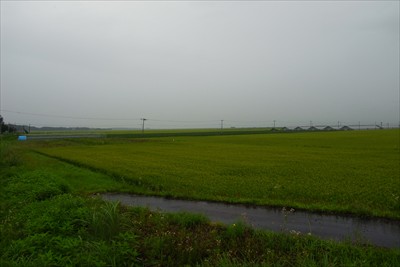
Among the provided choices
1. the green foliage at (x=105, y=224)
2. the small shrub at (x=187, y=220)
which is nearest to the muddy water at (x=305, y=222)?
the small shrub at (x=187, y=220)

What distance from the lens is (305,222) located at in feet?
25.6

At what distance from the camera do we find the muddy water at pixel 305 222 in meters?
6.82

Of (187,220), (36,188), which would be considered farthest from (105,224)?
(36,188)

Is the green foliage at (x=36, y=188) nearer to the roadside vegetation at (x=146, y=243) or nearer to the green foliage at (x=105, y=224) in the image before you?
the roadside vegetation at (x=146, y=243)

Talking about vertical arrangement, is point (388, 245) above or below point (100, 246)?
below

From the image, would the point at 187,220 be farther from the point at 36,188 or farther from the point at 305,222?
the point at 36,188

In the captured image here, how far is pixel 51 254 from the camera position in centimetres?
486

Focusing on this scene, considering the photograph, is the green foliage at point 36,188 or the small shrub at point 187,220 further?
the green foliage at point 36,188

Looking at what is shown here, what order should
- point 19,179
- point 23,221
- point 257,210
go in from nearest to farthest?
point 23,221 → point 257,210 → point 19,179

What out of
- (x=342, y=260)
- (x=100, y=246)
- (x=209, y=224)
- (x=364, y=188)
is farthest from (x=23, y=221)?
(x=364, y=188)

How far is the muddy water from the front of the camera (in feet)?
22.4

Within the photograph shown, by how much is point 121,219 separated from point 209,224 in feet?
6.36

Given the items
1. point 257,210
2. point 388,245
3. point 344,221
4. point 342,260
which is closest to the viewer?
point 342,260

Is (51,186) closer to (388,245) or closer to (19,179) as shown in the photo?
(19,179)
